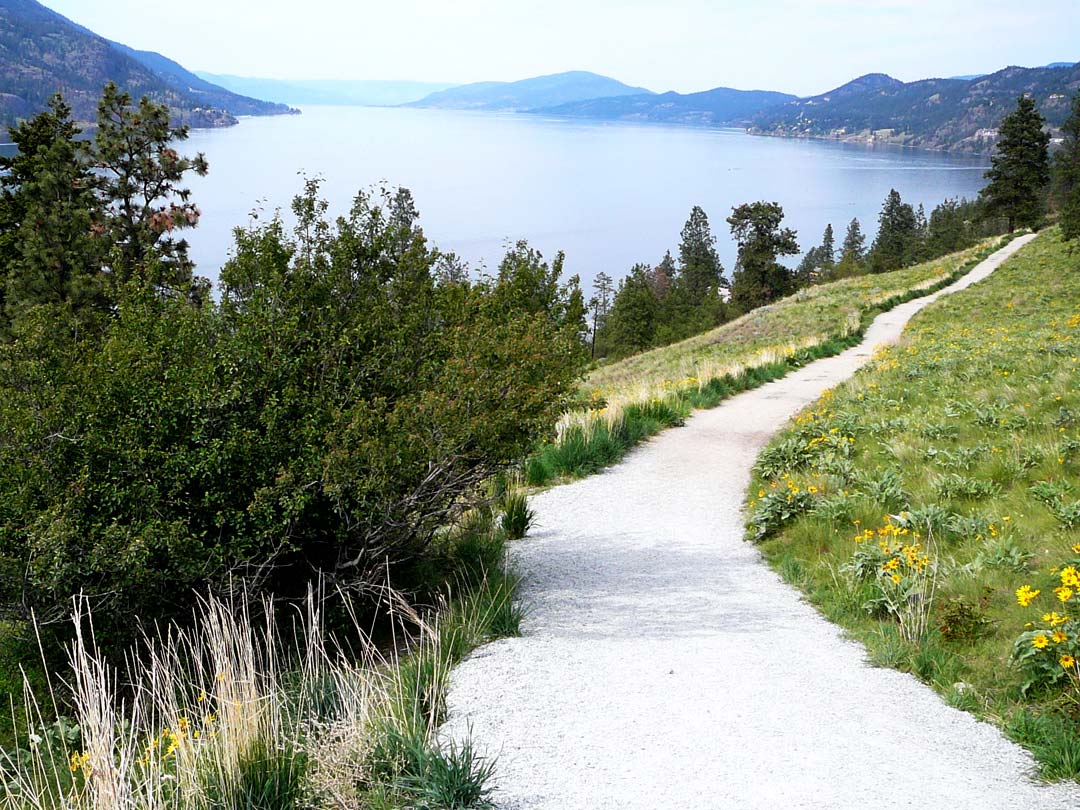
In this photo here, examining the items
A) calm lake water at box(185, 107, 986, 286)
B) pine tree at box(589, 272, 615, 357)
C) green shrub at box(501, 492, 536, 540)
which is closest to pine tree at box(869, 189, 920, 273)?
calm lake water at box(185, 107, 986, 286)

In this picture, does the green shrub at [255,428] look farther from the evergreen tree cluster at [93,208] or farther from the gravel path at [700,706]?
the evergreen tree cluster at [93,208]

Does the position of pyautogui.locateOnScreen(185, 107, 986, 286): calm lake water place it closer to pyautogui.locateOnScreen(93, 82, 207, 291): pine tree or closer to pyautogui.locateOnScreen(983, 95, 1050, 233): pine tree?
pyautogui.locateOnScreen(983, 95, 1050, 233): pine tree

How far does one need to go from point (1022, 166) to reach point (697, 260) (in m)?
43.7

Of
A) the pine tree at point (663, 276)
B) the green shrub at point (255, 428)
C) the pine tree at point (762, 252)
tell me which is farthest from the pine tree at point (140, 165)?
the pine tree at point (663, 276)

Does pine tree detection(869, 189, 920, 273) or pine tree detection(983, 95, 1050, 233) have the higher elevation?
pine tree detection(983, 95, 1050, 233)

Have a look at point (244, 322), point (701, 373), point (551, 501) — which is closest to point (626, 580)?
point (551, 501)

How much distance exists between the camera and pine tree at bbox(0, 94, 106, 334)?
75.2ft

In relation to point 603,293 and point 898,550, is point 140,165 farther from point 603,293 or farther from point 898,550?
point 603,293

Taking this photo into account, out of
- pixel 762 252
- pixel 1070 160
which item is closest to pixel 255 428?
pixel 762 252

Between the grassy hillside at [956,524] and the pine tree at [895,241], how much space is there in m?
86.0

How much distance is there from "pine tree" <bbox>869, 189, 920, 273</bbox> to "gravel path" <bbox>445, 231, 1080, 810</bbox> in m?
91.0

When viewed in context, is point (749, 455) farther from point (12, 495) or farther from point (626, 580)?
point (12, 495)

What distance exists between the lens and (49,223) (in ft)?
78.4

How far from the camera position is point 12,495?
5676mm
